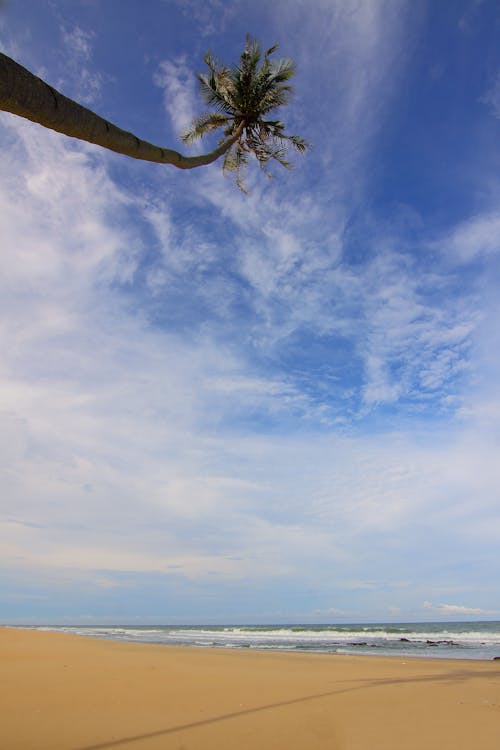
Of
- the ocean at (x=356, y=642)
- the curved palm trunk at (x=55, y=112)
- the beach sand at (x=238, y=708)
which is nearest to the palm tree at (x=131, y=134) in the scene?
the curved palm trunk at (x=55, y=112)

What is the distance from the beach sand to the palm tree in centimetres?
664

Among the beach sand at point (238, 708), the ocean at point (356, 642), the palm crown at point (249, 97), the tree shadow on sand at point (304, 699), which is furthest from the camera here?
the ocean at point (356, 642)

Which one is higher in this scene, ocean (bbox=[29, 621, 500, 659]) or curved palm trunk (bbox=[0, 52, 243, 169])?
curved palm trunk (bbox=[0, 52, 243, 169])

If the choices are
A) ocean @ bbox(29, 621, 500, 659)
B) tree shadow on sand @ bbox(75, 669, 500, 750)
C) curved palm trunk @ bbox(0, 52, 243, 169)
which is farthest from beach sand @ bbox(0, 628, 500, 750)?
ocean @ bbox(29, 621, 500, 659)

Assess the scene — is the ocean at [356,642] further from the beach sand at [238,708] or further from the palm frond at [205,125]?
the palm frond at [205,125]

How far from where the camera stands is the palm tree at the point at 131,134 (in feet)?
12.7

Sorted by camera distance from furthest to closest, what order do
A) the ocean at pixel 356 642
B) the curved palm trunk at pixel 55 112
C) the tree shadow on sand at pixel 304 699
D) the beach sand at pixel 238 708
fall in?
1. the ocean at pixel 356 642
2. the beach sand at pixel 238 708
3. the tree shadow on sand at pixel 304 699
4. the curved palm trunk at pixel 55 112

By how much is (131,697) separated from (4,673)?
14.6ft

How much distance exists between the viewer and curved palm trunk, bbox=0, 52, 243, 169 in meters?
3.76

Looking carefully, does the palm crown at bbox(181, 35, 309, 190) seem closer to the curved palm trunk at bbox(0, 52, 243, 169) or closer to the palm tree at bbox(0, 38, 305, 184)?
the palm tree at bbox(0, 38, 305, 184)

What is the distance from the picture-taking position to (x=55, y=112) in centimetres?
434

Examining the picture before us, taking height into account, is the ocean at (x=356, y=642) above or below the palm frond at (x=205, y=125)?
below

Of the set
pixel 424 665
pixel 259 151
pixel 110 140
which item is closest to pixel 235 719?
pixel 110 140

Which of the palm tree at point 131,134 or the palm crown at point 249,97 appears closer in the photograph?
the palm tree at point 131,134
